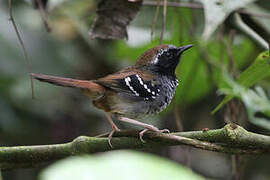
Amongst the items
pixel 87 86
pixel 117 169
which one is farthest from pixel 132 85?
pixel 117 169

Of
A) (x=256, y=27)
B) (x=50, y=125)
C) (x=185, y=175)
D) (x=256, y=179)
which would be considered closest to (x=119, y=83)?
(x=256, y=27)

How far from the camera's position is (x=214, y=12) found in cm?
240

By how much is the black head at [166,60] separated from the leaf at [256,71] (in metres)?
0.96

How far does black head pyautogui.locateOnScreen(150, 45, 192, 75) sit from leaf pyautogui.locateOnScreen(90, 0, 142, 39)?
0.44 meters

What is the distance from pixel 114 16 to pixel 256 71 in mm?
1159

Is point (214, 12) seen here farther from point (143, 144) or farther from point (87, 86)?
point (87, 86)

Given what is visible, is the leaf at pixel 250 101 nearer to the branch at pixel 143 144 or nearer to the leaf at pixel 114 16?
the branch at pixel 143 144

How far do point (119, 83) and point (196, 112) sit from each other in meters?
1.68

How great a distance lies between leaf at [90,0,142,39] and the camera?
308 centimetres

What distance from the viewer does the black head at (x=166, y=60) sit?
341cm

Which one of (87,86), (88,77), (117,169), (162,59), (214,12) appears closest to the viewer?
(117,169)

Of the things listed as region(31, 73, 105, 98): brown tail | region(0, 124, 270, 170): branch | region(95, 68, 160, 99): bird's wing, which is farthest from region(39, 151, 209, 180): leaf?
region(95, 68, 160, 99): bird's wing

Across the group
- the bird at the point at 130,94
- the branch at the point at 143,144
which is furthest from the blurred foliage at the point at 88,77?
the branch at the point at 143,144

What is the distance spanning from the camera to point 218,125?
14.3ft
